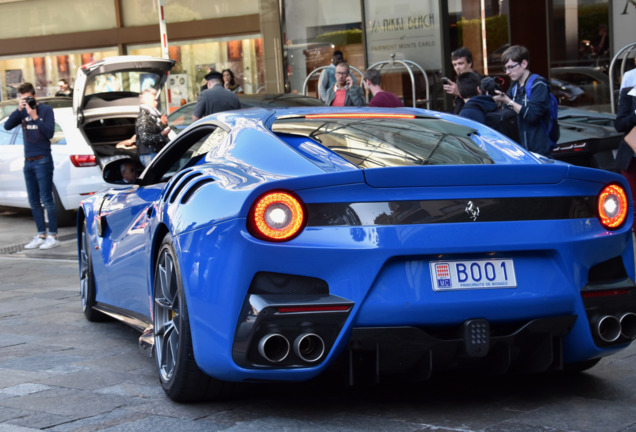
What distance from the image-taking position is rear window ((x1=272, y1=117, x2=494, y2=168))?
447 centimetres

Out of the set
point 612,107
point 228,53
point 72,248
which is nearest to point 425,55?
point 612,107

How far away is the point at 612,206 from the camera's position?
4.40 m

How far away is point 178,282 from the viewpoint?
4484mm

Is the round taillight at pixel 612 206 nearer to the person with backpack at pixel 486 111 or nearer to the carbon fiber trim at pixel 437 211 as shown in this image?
the carbon fiber trim at pixel 437 211

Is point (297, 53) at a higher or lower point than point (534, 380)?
higher

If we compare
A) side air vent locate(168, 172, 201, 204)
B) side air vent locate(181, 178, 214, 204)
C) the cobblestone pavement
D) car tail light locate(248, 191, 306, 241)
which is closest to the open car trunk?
the cobblestone pavement

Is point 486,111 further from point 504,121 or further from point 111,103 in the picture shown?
point 111,103

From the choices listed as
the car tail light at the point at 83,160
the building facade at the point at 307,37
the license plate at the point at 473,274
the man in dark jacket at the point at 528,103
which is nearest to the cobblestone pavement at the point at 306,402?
the license plate at the point at 473,274

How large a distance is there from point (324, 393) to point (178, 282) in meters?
0.84

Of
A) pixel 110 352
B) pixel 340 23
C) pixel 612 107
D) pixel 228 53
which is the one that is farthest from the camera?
pixel 228 53

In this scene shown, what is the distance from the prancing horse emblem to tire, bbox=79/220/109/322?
332 centimetres

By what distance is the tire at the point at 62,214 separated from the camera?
13.1m

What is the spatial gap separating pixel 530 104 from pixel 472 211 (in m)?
3.62

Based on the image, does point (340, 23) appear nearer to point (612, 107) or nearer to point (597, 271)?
point (612, 107)
